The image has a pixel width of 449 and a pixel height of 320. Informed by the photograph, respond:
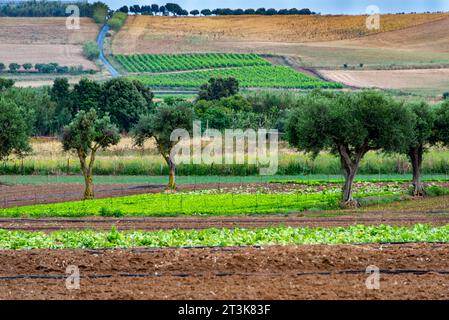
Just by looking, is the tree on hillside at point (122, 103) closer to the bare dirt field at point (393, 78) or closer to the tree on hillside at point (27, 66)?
the bare dirt field at point (393, 78)

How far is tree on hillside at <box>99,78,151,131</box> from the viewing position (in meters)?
110

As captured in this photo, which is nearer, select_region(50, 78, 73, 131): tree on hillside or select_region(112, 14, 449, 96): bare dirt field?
select_region(50, 78, 73, 131): tree on hillside

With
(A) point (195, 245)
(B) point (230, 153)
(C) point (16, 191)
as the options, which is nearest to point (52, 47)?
(B) point (230, 153)

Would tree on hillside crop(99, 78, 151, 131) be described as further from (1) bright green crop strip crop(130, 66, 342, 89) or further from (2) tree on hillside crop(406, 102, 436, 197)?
(2) tree on hillside crop(406, 102, 436, 197)

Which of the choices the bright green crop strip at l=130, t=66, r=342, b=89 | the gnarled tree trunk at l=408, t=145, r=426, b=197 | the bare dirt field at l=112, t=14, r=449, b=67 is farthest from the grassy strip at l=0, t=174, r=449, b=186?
the bare dirt field at l=112, t=14, r=449, b=67

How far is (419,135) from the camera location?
193 feet

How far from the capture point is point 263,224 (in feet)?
129

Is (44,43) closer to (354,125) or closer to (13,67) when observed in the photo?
(13,67)

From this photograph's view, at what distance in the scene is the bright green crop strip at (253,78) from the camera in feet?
507

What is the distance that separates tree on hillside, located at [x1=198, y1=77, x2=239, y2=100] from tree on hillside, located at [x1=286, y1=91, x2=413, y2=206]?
74361mm

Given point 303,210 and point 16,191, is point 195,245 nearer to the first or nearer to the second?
point 303,210
